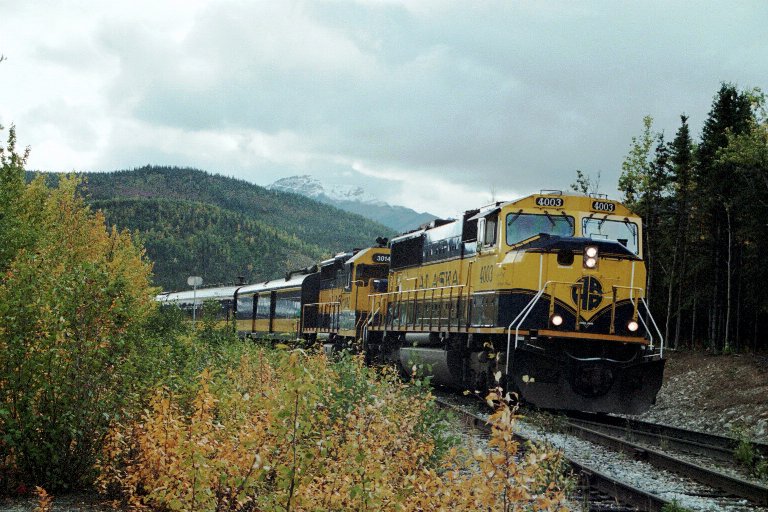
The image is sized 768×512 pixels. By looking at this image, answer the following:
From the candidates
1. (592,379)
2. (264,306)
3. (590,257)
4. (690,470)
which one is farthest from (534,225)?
(264,306)

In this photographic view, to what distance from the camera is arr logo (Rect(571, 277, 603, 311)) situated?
52.9ft

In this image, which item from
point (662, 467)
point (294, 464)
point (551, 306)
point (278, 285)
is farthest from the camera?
point (278, 285)

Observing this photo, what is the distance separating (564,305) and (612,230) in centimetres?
211

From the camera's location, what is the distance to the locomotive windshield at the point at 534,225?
16719 millimetres

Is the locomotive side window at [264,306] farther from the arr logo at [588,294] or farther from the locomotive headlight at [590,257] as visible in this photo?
the locomotive headlight at [590,257]

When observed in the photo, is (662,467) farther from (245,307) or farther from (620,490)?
(245,307)

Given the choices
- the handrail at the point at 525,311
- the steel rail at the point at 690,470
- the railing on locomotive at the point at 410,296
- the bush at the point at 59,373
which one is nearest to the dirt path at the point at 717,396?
the steel rail at the point at 690,470

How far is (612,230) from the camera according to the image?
17109 millimetres

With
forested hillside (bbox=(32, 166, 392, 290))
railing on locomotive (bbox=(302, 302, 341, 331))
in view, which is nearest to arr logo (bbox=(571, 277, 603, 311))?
railing on locomotive (bbox=(302, 302, 341, 331))

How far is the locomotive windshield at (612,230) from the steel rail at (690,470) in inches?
161

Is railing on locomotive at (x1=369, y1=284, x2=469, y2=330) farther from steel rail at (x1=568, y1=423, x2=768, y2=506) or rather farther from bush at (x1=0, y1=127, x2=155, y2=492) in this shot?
bush at (x1=0, y1=127, x2=155, y2=492)

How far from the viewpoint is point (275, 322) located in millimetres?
41125

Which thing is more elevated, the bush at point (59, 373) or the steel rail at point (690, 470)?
the bush at point (59, 373)

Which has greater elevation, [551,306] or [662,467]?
[551,306]
